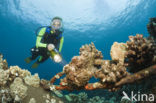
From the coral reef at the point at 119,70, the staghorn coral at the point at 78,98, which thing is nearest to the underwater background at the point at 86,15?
the staghorn coral at the point at 78,98

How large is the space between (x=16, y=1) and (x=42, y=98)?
1267 inches

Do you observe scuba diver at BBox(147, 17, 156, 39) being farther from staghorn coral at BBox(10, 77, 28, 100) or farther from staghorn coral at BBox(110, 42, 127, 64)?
staghorn coral at BBox(10, 77, 28, 100)

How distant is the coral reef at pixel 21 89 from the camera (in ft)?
12.8

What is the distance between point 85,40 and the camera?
53.8 metres

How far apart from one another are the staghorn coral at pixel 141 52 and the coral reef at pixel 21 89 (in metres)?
3.15

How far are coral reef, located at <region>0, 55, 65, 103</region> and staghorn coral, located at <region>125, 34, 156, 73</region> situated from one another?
3.15 metres

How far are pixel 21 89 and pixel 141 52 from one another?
3.94 metres

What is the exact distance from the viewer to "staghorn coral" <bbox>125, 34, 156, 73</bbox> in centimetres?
364

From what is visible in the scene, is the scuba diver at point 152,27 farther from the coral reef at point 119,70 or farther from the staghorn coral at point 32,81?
the staghorn coral at point 32,81

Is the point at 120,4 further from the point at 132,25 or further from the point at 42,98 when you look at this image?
the point at 42,98

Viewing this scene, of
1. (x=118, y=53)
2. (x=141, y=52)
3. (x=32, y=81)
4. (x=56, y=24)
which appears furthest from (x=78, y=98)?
(x=56, y=24)

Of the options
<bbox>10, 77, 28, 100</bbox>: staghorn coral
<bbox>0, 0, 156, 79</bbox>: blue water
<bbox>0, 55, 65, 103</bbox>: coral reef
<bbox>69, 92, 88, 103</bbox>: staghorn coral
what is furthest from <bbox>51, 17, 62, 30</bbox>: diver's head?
<bbox>0, 0, 156, 79</bbox>: blue water

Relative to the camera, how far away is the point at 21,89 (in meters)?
4.36

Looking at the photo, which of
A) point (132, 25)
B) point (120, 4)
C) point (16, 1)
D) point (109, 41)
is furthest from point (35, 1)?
point (109, 41)
